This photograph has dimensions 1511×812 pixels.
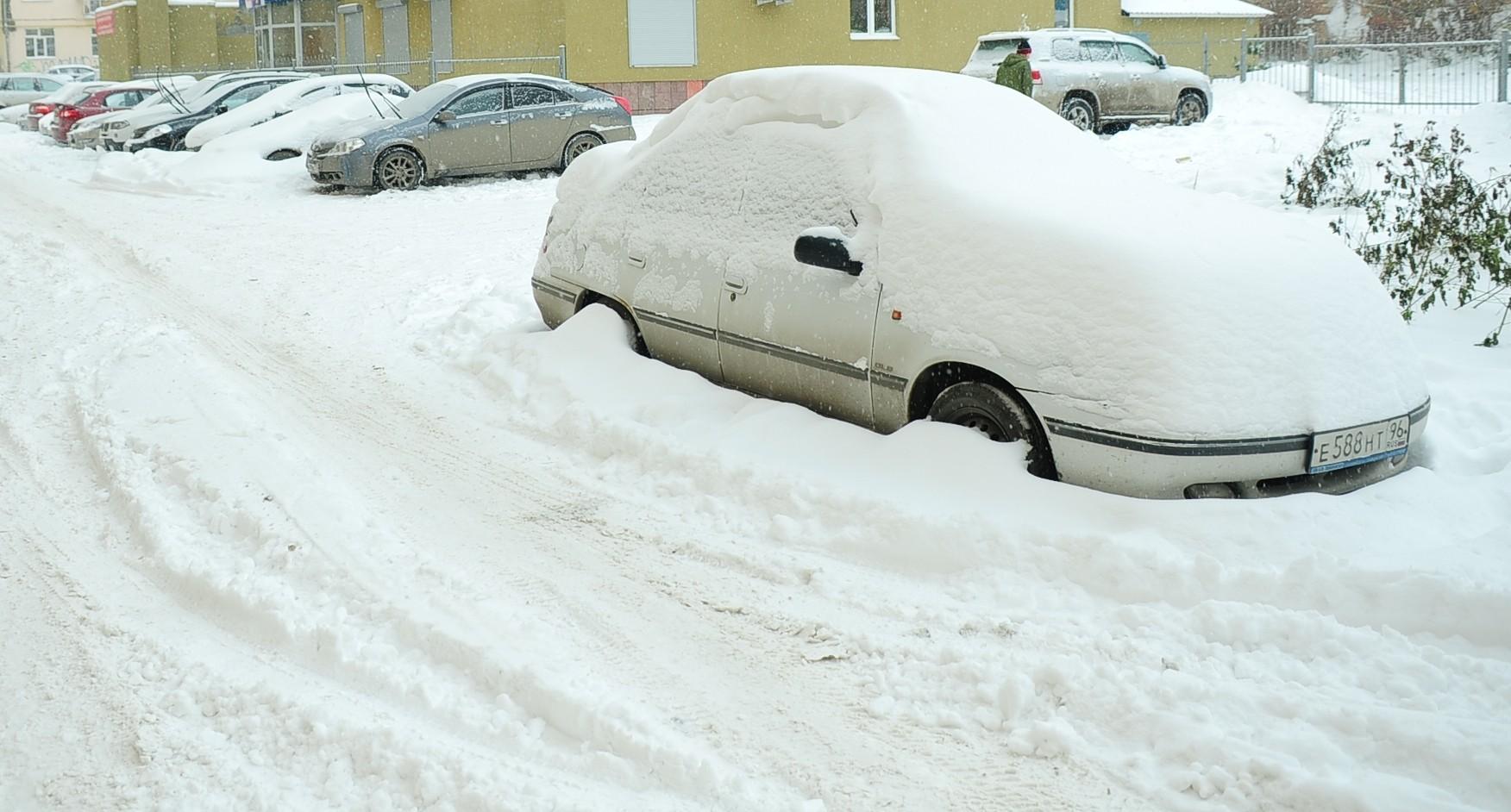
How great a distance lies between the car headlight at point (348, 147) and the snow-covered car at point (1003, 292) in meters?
10.6

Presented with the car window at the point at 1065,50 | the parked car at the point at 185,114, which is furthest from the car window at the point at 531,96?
the car window at the point at 1065,50

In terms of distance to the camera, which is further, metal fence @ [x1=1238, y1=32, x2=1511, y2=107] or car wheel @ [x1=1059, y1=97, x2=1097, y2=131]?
car wheel @ [x1=1059, y1=97, x2=1097, y2=131]

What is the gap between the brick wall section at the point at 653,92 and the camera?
28.0 metres

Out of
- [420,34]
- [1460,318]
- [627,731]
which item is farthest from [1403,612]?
[420,34]

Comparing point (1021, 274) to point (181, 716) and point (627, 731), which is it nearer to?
point (627, 731)

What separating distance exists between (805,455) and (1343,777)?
2.84 m

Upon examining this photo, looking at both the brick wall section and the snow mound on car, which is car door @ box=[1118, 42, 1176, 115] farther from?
the snow mound on car

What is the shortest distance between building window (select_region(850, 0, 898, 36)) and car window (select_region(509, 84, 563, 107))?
13.2m

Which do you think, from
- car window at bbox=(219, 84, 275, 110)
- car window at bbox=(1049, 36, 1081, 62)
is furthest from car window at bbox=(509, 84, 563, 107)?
car window at bbox=(1049, 36, 1081, 62)

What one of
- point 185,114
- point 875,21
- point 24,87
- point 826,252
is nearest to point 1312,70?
point 875,21

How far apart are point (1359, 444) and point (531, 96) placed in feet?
48.3

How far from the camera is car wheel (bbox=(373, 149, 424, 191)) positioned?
17.1 meters

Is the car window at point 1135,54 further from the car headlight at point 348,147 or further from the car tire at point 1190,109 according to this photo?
the car headlight at point 348,147

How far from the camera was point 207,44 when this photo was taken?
138ft
